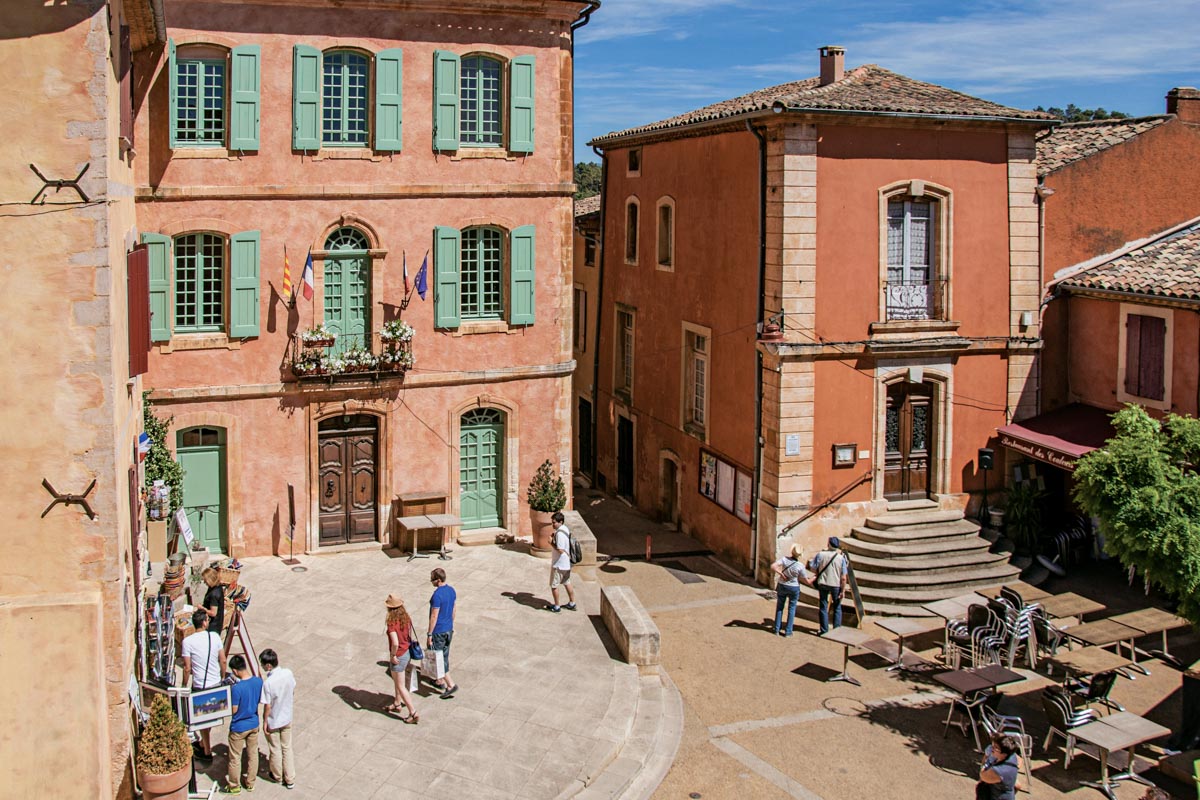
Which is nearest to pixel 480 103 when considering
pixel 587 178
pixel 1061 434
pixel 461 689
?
pixel 461 689

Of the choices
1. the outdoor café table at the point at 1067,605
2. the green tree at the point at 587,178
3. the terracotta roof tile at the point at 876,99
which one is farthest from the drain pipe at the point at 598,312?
the green tree at the point at 587,178

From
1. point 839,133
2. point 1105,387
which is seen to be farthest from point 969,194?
point 1105,387

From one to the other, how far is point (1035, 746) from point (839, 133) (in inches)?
436

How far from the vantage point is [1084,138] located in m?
25.0

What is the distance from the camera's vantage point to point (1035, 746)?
51.1 feet

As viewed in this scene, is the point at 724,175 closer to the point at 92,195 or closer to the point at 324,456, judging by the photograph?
the point at 324,456

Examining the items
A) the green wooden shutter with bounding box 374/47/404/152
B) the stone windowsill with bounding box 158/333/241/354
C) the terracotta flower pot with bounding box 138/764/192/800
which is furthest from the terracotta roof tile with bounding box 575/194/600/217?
the terracotta flower pot with bounding box 138/764/192/800

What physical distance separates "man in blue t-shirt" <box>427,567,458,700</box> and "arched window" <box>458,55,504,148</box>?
9.37 m

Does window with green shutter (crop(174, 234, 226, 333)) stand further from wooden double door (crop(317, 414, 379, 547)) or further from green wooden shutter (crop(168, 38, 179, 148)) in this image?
wooden double door (crop(317, 414, 379, 547))

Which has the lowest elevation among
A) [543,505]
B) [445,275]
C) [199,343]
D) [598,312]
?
[543,505]

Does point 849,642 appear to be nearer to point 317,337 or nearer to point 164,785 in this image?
point 164,785

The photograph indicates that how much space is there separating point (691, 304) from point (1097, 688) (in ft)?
40.2

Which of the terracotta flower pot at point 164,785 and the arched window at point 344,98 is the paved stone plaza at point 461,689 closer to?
the terracotta flower pot at point 164,785

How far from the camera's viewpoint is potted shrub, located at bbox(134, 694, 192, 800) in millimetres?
11484
